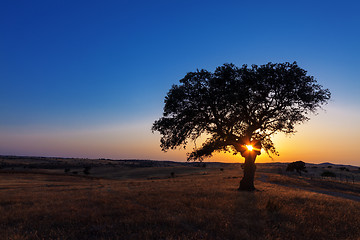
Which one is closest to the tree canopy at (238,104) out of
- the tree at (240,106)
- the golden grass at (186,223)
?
the tree at (240,106)

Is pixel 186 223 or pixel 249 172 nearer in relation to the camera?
pixel 186 223

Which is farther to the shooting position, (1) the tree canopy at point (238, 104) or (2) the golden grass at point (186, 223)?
(1) the tree canopy at point (238, 104)

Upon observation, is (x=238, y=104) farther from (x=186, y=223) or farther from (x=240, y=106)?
(x=186, y=223)

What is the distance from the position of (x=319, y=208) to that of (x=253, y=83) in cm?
1267

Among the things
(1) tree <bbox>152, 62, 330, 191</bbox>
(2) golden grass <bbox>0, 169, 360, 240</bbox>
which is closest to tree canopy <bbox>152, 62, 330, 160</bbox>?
(1) tree <bbox>152, 62, 330, 191</bbox>

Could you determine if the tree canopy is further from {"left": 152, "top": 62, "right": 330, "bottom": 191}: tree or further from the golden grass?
the golden grass

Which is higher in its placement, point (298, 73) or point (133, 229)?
point (298, 73)

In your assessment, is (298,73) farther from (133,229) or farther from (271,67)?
(133,229)

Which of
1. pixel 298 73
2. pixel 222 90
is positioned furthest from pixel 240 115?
pixel 298 73

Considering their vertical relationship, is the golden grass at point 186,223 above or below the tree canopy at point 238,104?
below

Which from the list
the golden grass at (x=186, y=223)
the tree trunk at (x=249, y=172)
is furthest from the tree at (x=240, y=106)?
the golden grass at (x=186, y=223)

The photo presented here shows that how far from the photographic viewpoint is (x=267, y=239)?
901cm

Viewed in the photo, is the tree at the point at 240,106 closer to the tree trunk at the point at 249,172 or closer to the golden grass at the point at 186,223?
the tree trunk at the point at 249,172

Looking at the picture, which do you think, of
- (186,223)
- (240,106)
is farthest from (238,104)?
(186,223)
